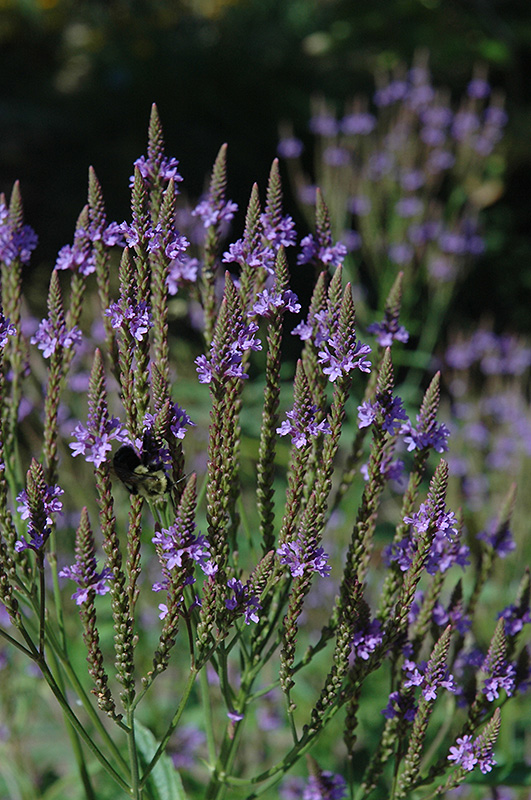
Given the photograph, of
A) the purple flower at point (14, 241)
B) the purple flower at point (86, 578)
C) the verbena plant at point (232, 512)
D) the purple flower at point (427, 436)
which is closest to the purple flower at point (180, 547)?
the verbena plant at point (232, 512)

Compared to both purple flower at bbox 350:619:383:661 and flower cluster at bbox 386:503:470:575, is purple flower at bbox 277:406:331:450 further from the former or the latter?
purple flower at bbox 350:619:383:661

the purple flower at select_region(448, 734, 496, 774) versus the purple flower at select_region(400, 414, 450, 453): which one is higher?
the purple flower at select_region(400, 414, 450, 453)

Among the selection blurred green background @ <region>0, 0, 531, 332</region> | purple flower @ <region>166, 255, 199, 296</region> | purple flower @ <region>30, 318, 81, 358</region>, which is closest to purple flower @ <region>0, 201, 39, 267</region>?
purple flower @ <region>30, 318, 81, 358</region>

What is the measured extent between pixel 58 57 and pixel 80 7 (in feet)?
1.84

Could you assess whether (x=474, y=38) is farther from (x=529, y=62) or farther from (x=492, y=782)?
(x=492, y=782)

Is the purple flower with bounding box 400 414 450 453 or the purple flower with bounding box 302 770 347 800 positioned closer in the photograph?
the purple flower with bounding box 400 414 450 453

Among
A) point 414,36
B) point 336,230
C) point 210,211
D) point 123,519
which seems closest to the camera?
point 210,211

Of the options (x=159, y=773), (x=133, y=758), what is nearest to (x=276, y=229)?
(x=133, y=758)

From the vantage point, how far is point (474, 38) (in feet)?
24.4

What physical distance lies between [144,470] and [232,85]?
6.89 m

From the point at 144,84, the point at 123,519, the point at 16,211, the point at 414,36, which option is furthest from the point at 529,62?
the point at 16,211

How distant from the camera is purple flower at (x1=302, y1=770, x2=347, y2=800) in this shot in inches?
72.5

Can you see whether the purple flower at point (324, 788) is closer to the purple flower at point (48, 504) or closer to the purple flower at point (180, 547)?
the purple flower at point (180, 547)

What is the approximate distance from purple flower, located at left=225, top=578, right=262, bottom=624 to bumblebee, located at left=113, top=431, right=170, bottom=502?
0.72ft
